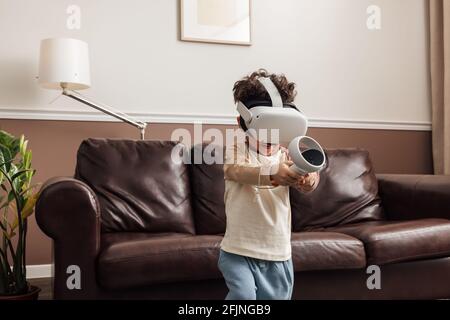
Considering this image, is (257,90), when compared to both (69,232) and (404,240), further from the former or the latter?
(404,240)

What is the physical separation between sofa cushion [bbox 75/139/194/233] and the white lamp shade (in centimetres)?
44

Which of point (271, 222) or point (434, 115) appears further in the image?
point (434, 115)

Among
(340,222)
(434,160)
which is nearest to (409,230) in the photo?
(340,222)

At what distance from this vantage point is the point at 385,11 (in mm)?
3473

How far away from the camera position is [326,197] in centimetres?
247

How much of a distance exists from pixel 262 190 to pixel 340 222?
4.01ft

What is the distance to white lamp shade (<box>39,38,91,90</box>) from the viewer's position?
8.21 ft

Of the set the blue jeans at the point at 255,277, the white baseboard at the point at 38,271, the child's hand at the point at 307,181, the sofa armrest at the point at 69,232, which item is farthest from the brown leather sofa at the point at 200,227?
the white baseboard at the point at 38,271

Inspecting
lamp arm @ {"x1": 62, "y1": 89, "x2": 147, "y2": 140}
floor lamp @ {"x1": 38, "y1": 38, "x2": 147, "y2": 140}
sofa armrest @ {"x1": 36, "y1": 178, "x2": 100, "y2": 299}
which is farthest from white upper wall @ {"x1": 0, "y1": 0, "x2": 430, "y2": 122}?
sofa armrest @ {"x1": 36, "y1": 178, "x2": 100, "y2": 299}

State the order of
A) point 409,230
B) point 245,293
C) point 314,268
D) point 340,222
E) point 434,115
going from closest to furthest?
point 245,293 < point 314,268 < point 409,230 < point 340,222 < point 434,115

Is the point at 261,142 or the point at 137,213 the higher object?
the point at 261,142

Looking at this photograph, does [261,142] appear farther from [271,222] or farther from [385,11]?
[385,11]

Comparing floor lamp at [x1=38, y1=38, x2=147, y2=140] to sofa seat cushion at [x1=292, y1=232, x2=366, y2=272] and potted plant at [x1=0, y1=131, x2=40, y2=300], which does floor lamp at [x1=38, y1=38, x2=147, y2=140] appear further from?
sofa seat cushion at [x1=292, y1=232, x2=366, y2=272]

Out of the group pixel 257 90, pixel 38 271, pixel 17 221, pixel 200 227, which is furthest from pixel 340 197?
pixel 38 271
